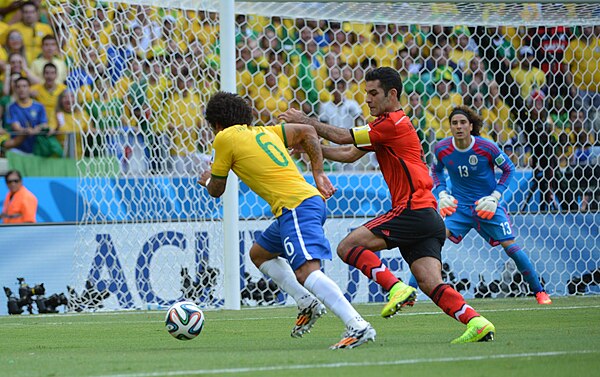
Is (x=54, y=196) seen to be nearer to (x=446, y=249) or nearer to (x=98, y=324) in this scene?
(x=98, y=324)

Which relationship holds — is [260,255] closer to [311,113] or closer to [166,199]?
[166,199]

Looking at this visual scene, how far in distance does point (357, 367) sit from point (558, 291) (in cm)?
801

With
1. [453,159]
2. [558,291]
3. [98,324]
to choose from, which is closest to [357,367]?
[98,324]

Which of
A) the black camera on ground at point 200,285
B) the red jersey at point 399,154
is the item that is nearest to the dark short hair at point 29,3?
the black camera on ground at point 200,285

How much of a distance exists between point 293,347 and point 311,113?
22.0 ft

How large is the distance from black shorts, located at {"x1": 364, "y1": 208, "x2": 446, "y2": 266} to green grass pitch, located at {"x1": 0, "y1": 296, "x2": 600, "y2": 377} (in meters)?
0.60

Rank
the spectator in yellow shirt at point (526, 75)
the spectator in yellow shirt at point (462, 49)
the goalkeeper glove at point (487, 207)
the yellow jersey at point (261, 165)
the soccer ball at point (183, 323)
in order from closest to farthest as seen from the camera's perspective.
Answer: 1. the yellow jersey at point (261, 165)
2. the soccer ball at point (183, 323)
3. the goalkeeper glove at point (487, 207)
4. the spectator in yellow shirt at point (526, 75)
5. the spectator in yellow shirt at point (462, 49)

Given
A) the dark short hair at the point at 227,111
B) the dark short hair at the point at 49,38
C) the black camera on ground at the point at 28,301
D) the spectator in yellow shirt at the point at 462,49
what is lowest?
the black camera on ground at the point at 28,301

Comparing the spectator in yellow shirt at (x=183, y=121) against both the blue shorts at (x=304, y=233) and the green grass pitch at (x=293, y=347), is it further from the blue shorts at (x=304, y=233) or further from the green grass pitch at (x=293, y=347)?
the blue shorts at (x=304, y=233)

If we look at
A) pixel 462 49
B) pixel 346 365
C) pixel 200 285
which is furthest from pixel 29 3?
pixel 346 365

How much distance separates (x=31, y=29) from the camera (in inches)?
585

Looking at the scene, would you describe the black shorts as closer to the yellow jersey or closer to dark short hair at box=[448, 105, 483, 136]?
the yellow jersey

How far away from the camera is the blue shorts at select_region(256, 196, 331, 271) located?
6.53 m

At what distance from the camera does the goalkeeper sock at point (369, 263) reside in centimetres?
675
